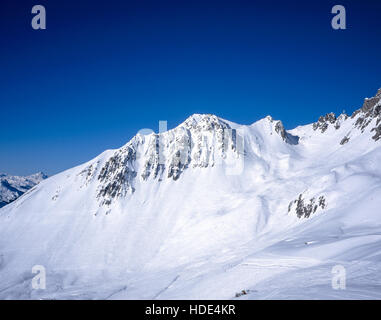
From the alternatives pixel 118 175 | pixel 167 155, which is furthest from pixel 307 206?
pixel 118 175

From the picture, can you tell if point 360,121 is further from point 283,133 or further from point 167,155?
point 167,155

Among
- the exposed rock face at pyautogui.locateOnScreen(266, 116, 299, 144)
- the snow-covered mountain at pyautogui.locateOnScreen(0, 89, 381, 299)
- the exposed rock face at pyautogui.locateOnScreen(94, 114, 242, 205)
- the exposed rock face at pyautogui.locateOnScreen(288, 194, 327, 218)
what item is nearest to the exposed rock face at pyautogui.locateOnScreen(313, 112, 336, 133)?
the snow-covered mountain at pyautogui.locateOnScreen(0, 89, 381, 299)

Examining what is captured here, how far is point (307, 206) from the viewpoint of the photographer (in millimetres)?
61219

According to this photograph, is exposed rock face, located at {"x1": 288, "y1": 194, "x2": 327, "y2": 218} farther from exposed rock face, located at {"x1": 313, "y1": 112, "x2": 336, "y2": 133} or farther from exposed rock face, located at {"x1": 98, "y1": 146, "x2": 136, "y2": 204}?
exposed rock face, located at {"x1": 313, "y1": 112, "x2": 336, "y2": 133}

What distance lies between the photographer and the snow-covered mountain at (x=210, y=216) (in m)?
25.5

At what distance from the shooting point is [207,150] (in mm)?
138375

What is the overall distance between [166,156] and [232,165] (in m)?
36.2

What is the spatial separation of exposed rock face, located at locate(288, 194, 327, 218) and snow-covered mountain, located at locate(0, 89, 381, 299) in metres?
0.38

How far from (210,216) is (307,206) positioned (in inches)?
1583

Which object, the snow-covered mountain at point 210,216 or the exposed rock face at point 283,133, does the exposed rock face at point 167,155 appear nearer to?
the snow-covered mountain at point 210,216

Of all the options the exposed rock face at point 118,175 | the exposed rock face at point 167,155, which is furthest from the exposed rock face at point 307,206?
the exposed rock face at point 118,175

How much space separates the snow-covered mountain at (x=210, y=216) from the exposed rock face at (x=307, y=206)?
0.38 meters

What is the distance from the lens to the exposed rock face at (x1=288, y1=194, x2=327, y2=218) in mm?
56438
